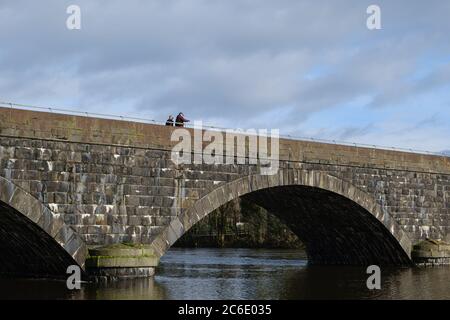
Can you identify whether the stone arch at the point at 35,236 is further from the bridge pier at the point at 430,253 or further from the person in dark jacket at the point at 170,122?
the bridge pier at the point at 430,253

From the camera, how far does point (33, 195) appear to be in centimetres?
2086

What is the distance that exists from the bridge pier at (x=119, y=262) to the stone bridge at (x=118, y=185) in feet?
1.33

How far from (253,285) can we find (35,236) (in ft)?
25.0

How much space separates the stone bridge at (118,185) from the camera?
20.9 meters

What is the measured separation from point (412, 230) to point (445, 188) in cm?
344

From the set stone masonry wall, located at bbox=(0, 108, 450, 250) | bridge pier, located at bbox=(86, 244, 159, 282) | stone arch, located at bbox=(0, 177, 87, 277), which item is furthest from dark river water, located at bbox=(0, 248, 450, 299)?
stone masonry wall, located at bbox=(0, 108, 450, 250)

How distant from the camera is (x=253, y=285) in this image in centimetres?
2448

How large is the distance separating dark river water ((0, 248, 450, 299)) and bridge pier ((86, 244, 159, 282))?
1.35 feet

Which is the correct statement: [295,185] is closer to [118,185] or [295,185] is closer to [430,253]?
[118,185]

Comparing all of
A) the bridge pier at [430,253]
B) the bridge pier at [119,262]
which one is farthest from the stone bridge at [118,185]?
the bridge pier at [430,253]

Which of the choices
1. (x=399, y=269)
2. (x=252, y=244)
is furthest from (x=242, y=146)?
(x=252, y=244)

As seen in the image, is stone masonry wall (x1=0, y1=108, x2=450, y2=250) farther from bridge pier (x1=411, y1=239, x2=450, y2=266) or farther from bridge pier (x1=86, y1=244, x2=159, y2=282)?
bridge pier (x1=411, y1=239, x2=450, y2=266)

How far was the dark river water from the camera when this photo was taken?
20.2 m
